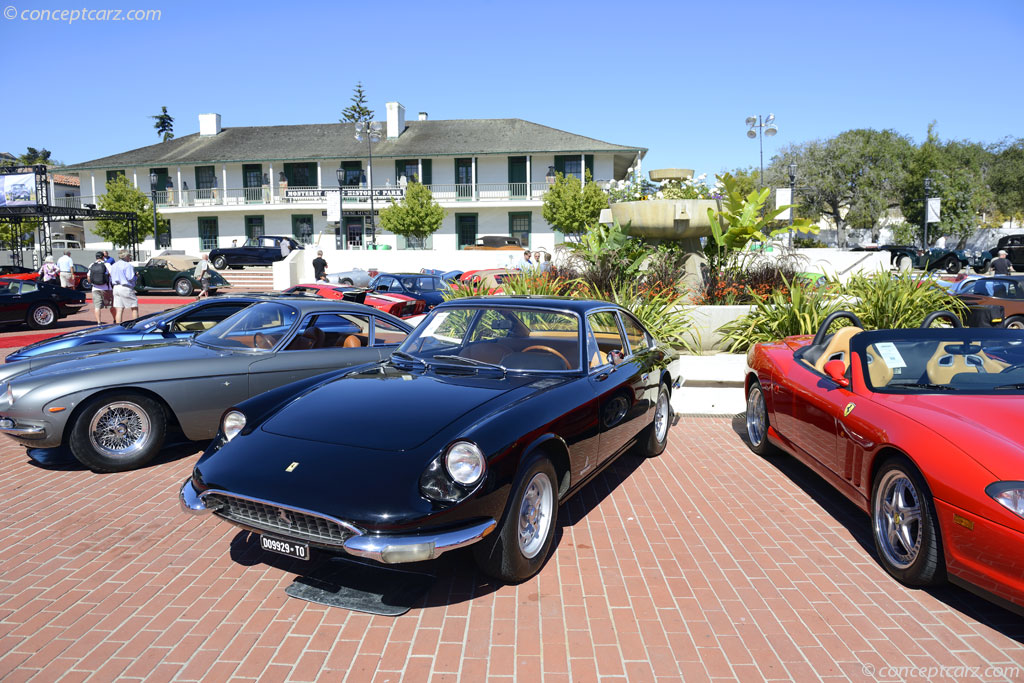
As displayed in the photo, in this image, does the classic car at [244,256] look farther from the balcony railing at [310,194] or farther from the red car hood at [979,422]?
the red car hood at [979,422]

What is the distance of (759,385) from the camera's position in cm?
618

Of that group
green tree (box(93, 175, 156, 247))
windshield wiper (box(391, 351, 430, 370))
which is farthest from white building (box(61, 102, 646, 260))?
windshield wiper (box(391, 351, 430, 370))

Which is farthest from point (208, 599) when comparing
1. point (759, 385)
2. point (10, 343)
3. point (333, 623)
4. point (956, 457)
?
point (10, 343)

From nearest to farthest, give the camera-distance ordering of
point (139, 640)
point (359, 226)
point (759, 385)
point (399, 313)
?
point (139, 640)
point (759, 385)
point (399, 313)
point (359, 226)

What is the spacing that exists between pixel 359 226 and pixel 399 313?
30.2m

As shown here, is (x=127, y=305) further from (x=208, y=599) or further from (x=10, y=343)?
(x=208, y=599)

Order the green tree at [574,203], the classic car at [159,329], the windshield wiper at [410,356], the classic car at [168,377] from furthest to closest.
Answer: the green tree at [574,203], the classic car at [159,329], the classic car at [168,377], the windshield wiper at [410,356]

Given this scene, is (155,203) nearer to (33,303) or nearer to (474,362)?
(33,303)

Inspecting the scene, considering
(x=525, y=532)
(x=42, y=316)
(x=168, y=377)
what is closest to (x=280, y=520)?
(x=525, y=532)

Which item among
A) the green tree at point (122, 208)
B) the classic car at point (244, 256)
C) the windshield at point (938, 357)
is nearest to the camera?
the windshield at point (938, 357)

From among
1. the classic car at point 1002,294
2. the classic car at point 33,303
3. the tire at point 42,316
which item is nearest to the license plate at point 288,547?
the classic car at point 1002,294

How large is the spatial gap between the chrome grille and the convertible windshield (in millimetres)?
1735

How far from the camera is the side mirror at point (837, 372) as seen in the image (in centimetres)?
456

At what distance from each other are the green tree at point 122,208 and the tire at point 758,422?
40.4m
